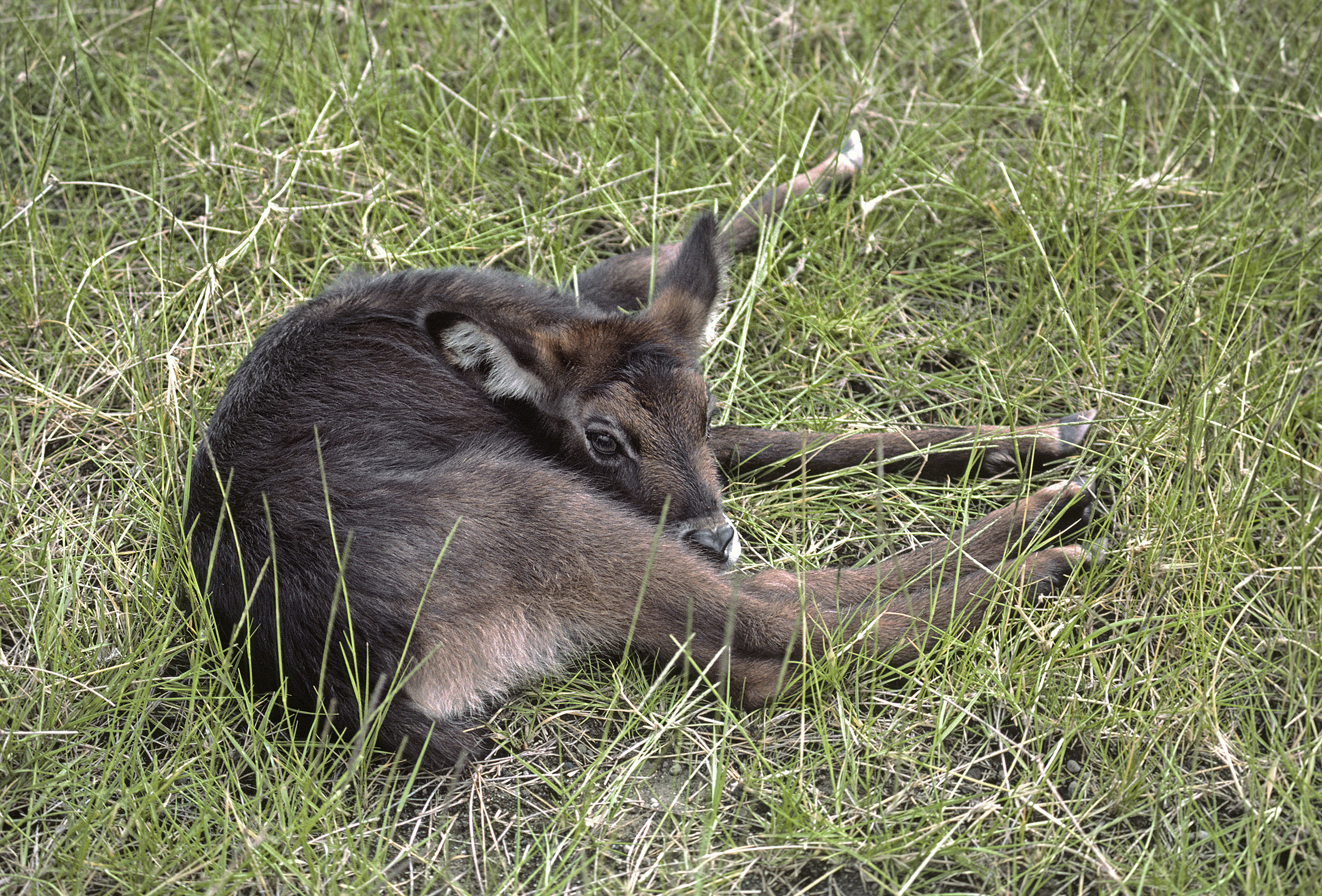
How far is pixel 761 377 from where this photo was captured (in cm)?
475

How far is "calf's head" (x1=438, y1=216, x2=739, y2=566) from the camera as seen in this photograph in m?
3.84

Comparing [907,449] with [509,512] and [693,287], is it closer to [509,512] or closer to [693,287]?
[693,287]

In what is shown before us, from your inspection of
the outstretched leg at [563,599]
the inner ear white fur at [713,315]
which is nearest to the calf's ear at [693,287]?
the inner ear white fur at [713,315]

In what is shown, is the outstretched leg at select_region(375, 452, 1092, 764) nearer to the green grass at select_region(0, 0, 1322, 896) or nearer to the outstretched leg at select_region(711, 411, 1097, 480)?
the green grass at select_region(0, 0, 1322, 896)

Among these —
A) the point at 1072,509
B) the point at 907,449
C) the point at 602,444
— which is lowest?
the point at 1072,509

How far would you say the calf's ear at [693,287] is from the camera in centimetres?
420

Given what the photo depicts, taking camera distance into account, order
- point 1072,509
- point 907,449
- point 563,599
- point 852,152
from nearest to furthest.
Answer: point 563,599
point 1072,509
point 907,449
point 852,152

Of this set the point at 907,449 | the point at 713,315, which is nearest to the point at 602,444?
the point at 713,315

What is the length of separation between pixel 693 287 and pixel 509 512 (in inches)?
46.9

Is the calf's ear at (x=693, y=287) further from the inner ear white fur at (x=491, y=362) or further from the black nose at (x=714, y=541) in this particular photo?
the black nose at (x=714, y=541)

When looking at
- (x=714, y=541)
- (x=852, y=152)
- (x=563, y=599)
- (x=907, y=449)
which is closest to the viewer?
(x=563, y=599)

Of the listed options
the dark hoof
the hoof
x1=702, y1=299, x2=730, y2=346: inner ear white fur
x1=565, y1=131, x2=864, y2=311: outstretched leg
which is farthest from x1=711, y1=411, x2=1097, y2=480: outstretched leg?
the hoof

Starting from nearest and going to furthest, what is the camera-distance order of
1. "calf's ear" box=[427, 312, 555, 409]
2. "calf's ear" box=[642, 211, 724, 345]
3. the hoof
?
"calf's ear" box=[427, 312, 555, 409] → "calf's ear" box=[642, 211, 724, 345] → the hoof

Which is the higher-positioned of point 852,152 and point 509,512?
point 852,152
